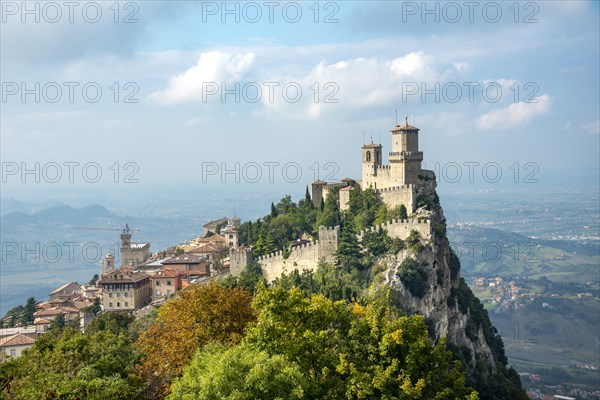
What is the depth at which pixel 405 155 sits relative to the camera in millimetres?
60469

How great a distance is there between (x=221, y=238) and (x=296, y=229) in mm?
15224

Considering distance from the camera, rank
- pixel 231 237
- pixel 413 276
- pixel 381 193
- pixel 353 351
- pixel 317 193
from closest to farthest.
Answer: pixel 353 351 < pixel 413 276 < pixel 381 193 < pixel 317 193 < pixel 231 237

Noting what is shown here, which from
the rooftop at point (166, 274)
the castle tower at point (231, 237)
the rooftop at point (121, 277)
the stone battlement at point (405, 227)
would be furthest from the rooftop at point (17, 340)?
the stone battlement at point (405, 227)

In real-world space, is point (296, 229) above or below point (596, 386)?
above

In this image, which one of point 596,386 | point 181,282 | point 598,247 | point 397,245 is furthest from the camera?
point 598,247

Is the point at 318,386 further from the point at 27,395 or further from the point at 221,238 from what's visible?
the point at 221,238

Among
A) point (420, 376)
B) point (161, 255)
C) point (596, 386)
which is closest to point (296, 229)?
point (161, 255)

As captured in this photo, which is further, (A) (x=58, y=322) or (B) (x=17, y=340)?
(A) (x=58, y=322)

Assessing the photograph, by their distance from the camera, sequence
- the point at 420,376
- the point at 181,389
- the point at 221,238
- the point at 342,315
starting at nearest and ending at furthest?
the point at 181,389 < the point at 420,376 < the point at 342,315 < the point at 221,238

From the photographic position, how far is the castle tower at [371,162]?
63.1m

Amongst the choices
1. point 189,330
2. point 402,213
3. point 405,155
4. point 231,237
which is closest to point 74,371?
point 189,330

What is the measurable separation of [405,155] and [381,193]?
159 inches

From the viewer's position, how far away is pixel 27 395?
2114 cm

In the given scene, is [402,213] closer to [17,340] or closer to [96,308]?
[96,308]
